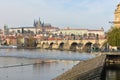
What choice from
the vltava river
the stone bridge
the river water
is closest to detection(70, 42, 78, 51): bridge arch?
the stone bridge

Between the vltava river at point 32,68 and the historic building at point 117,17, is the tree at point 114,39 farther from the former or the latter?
the historic building at point 117,17

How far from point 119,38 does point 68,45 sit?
95.6 meters

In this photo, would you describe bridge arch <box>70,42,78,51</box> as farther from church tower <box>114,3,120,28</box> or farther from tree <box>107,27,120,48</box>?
tree <box>107,27,120,48</box>

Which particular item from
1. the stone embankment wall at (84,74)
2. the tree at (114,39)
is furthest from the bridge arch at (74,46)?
the stone embankment wall at (84,74)

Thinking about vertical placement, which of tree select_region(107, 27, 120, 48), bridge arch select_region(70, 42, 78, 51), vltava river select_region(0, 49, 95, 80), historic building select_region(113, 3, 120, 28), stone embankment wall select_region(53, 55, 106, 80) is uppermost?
historic building select_region(113, 3, 120, 28)

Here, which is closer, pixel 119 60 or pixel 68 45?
pixel 119 60

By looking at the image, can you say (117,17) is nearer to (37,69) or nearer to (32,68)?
(32,68)

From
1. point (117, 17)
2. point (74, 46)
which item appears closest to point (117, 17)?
point (117, 17)

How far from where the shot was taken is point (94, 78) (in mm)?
20688

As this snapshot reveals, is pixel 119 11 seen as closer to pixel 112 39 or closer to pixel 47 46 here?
pixel 112 39

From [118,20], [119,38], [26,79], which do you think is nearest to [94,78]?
[26,79]

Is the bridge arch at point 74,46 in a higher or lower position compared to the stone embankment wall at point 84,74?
lower

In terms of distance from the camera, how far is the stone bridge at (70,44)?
14820cm

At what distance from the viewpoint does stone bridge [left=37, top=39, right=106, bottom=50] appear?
148200mm
